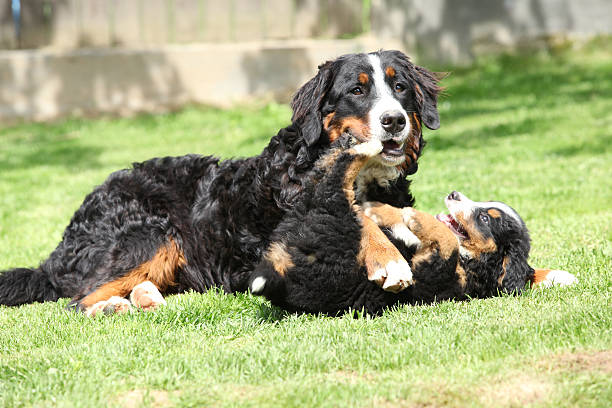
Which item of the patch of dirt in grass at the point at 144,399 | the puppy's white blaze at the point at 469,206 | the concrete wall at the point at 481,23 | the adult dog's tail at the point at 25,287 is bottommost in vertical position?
the adult dog's tail at the point at 25,287

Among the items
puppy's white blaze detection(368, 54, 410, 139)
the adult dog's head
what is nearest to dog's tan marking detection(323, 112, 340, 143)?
the adult dog's head

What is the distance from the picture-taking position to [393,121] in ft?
14.3

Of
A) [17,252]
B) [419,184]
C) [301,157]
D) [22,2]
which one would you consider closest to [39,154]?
[22,2]

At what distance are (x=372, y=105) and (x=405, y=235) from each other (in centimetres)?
85

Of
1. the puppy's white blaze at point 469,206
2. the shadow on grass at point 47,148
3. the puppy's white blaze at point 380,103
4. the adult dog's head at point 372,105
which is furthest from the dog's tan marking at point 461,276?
the shadow on grass at point 47,148

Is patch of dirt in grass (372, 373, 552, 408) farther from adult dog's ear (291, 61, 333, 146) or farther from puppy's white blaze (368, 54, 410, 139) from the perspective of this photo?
adult dog's ear (291, 61, 333, 146)

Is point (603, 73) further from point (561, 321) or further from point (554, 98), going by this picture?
point (561, 321)

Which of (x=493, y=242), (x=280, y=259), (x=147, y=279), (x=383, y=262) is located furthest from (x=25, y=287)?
(x=493, y=242)

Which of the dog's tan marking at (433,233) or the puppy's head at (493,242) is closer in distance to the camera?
the dog's tan marking at (433,233)

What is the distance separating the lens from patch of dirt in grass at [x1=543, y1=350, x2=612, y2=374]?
3012mm

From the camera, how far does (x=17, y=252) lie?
6488mm

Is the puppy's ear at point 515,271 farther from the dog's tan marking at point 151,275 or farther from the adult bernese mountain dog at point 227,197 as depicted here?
the dog's tan marking at point 151,275

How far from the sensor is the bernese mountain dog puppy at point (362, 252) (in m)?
3.93

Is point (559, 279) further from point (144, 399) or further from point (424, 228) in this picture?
point (144, 399)
